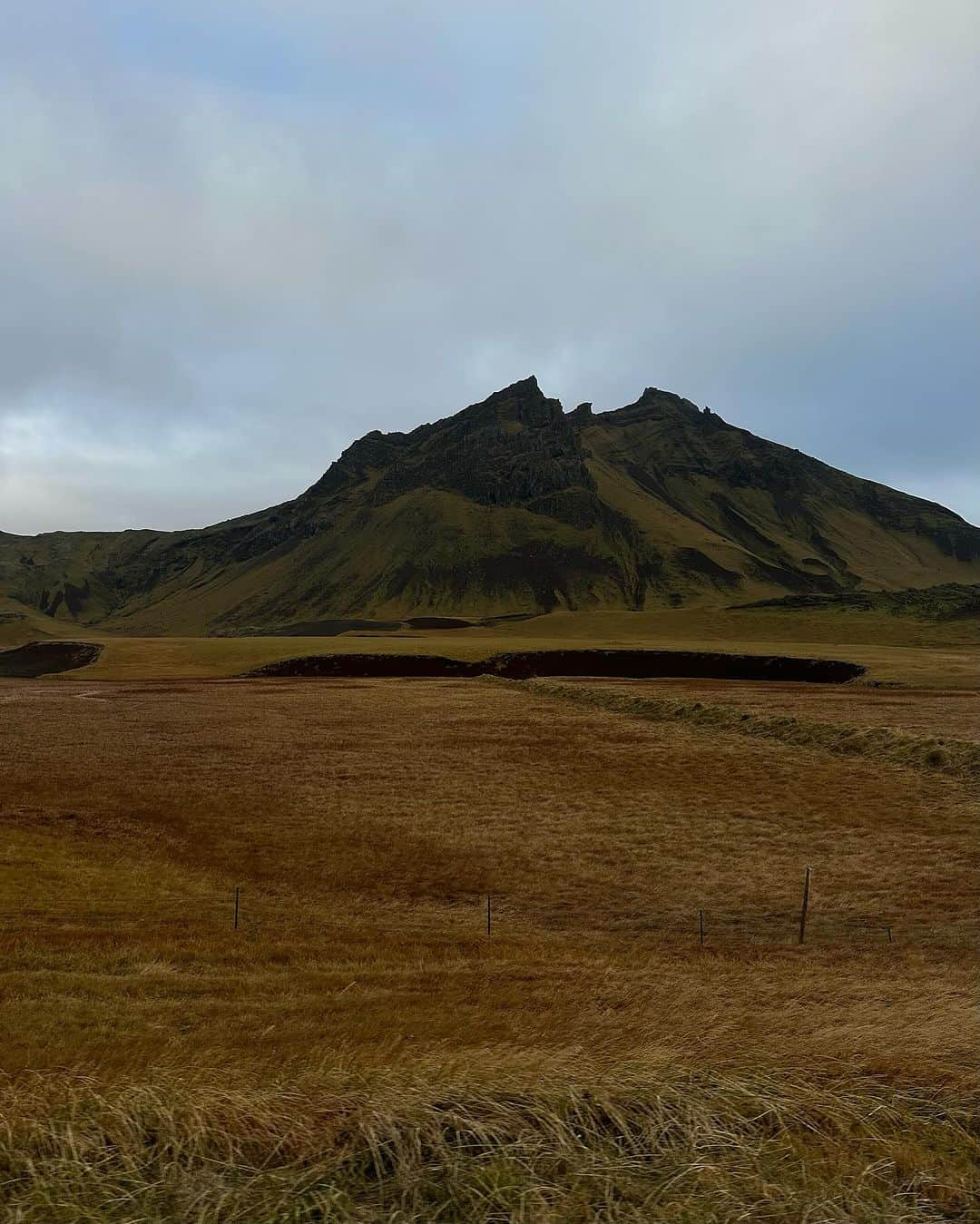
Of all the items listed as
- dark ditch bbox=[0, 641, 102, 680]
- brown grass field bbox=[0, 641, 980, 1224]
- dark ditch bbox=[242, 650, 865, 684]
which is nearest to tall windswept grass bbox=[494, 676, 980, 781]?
brown grass field bbox=[0, 641, 980, 1224]

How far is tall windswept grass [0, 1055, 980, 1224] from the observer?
5.20 m

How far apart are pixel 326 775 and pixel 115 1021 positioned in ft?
93.5

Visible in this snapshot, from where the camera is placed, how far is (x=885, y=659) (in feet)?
315

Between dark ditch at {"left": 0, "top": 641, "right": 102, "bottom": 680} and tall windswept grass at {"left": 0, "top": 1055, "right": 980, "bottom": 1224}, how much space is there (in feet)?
404

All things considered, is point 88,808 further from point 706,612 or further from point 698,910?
point 706,612

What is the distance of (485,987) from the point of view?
45.3 feet

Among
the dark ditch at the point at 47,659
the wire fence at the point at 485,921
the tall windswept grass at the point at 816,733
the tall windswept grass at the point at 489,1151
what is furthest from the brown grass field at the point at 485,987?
the dark ditch at the point at 47,659

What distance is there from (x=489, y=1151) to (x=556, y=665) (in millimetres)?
105292

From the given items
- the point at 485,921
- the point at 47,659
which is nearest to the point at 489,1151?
the point at 485,921

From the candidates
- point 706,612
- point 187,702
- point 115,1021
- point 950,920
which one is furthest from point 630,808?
point 706,612

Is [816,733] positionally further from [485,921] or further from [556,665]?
[556,665]

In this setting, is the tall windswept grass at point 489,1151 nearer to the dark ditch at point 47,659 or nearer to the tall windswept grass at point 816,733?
the tall windswept grass at point 816,733

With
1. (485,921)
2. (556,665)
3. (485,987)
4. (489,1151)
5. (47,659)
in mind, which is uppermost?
(489,1151)

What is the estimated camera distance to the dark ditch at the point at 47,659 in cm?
12106
